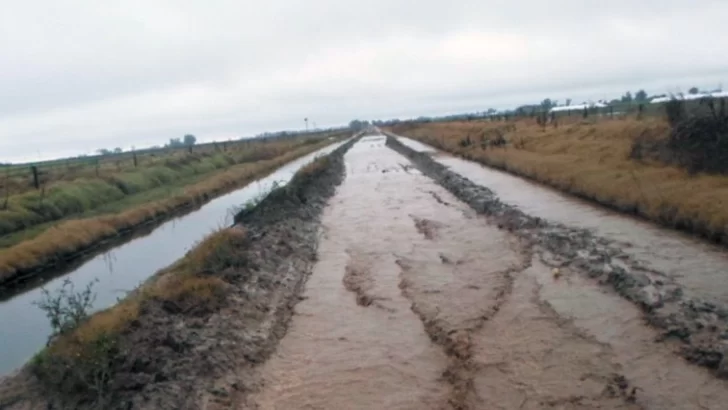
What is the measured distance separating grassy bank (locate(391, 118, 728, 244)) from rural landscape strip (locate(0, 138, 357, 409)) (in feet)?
30.3

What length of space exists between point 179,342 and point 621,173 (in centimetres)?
1809

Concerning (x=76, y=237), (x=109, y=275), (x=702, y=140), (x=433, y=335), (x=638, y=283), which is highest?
(x=702, y=140)

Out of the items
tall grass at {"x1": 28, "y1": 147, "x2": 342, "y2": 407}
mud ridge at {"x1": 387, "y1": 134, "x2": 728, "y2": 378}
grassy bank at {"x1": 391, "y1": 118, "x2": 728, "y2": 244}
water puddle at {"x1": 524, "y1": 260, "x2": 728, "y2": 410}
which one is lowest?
water puddle at {"x1": 524, "y1": 260, "x2": 728, "y2": 410}

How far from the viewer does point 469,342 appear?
10.7 metres

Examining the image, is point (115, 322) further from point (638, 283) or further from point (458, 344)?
point (638, 283)

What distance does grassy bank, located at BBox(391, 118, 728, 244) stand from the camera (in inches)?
648

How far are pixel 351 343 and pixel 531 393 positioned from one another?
3.67 metres

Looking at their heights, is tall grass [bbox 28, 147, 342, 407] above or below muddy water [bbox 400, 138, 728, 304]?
above

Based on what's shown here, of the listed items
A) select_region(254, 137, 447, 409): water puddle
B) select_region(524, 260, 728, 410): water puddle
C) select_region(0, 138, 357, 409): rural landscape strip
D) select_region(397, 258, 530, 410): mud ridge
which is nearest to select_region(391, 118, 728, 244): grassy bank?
select_region(524, 260, 728, 410): water puddle

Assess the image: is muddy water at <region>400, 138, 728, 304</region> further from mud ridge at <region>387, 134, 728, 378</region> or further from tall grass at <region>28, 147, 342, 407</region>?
tall grass at <region>28, 147, 342, 407</region>

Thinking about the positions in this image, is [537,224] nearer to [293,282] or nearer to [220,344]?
[293,282]

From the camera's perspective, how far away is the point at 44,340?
13930 mm

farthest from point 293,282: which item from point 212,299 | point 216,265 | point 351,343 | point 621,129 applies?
point 621,129

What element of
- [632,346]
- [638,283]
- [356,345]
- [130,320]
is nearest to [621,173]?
[638,283]
